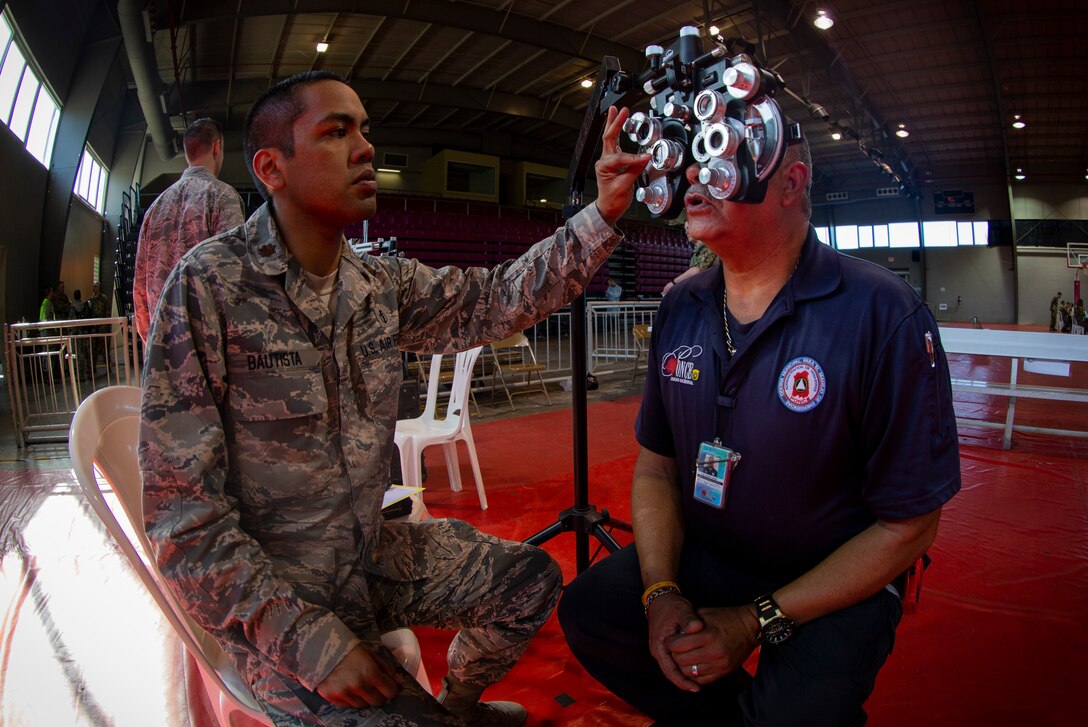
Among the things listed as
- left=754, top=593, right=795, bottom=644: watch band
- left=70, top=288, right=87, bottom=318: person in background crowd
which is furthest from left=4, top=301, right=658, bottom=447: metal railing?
left=754, top=593, right=795, bottom=644: watch band

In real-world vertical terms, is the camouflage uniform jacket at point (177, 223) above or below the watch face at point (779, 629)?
above

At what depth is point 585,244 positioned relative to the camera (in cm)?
140

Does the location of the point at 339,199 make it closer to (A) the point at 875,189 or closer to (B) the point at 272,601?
(B) the point at 272,601

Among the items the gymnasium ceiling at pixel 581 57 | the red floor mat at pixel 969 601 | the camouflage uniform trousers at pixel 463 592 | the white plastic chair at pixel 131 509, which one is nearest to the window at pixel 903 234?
the gymnasium ceiling at pixel 581 57

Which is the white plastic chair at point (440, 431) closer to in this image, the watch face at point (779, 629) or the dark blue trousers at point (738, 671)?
the dark blue trousers at point (738, 671)

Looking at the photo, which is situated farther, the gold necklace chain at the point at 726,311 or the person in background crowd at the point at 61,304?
the person in background crowd at the point at 61,304

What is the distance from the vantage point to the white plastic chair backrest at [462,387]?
10.2 feet

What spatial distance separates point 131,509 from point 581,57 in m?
12.8

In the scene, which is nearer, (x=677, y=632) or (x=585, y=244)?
(x=677, y=632)

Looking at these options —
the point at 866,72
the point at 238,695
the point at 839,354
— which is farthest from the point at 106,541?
the point at 866,72

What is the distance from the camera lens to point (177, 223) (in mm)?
2562

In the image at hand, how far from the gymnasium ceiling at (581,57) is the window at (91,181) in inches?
82.2

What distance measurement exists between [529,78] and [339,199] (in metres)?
14.5

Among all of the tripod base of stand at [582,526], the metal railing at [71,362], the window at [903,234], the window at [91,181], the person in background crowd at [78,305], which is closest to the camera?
the tripod base of stand at [582,526]
